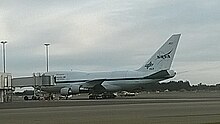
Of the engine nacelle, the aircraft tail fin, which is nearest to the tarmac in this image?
the aircraft tail fin

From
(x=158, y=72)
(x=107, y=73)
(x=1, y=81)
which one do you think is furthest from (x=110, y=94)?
(x=1, y=81)

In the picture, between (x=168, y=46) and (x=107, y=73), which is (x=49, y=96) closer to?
(x=107, y=73)

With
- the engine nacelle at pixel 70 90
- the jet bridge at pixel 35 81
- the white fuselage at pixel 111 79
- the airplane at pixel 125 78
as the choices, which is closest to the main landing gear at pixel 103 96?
the airplane at pixel 125 78

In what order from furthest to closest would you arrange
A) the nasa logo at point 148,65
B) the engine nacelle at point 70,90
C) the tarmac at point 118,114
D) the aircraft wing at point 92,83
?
the engine nacelle at point 70,90 < the aircraft wing at point 92,83 < the nasa logo at point 148,65 < the tarmac at point 118,114

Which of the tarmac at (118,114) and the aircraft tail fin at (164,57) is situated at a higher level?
the aircraft tail fin at (164,57)

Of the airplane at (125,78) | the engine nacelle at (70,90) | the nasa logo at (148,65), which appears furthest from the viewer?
the engine nacelle at (70,90)

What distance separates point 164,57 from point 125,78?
772 centimetres

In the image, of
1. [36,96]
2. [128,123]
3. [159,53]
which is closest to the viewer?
[128,123]

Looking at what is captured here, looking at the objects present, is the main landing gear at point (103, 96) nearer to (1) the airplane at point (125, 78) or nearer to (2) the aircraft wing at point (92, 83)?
(1) the airplane at point (125, 78)

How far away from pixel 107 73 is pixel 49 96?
11.6 meters

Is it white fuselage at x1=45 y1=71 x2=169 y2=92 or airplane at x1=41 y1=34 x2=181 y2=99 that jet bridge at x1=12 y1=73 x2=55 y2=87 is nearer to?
white fuselage at x1=45 y1=71 x2=169 y2=92

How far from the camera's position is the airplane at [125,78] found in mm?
85562

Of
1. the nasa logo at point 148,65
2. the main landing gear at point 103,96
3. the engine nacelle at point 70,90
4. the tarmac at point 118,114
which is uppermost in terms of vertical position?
the nasa logo at point 148,65

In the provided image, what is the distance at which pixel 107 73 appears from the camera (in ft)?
295
